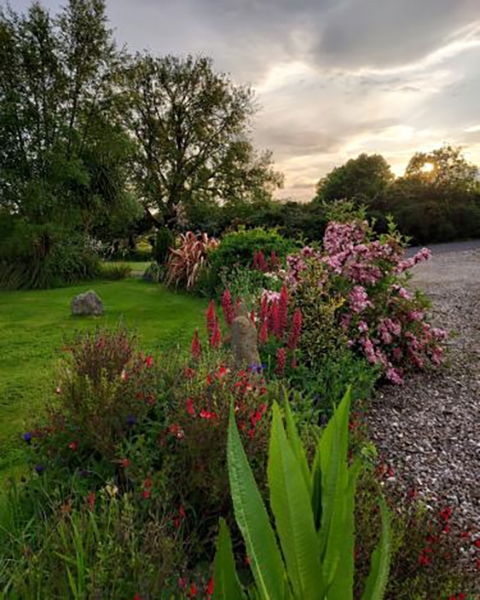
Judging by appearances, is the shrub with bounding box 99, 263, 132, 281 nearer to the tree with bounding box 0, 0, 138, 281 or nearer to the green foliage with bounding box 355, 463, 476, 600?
the tree with bounding box 0, 0, 138, 281

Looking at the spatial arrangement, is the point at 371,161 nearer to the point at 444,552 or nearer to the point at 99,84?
the point at 99,84

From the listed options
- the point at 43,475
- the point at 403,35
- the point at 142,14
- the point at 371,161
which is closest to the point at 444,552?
the point at 43,475

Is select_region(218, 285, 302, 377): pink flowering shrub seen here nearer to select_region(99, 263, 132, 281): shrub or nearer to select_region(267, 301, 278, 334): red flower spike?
select_region(267, 301, 278, 334): red flower spike

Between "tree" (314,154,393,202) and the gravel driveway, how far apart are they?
87.9 feet

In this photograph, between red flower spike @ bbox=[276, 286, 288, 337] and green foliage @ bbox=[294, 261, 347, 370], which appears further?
green foliage @ bbox=[294, 261, 347, 370]

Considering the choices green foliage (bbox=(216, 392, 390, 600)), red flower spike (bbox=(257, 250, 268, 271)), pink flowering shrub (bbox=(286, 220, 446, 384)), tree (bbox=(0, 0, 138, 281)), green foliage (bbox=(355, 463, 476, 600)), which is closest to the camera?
green foliage (bbox=(216, 392, 390, 600))

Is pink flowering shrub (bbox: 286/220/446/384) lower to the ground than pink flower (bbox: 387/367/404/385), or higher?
higher

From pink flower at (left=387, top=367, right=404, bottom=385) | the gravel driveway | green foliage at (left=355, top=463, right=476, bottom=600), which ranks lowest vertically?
the gravel driveway

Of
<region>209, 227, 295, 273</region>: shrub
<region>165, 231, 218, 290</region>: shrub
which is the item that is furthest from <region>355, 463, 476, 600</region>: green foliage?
<region>165, 231, 218, 290</region>: shrub

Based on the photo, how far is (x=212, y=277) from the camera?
9461mm

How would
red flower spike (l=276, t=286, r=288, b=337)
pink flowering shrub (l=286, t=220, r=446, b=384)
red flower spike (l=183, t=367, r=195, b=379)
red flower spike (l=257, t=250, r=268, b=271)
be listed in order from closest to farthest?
red flower spike (l=183, t=367, r=195, b=379) → red flower spike (l=276, t=286, r=288, b=337) → pink flowering shrub (l=286, t=220, r=446, b=384) → red flower spike (l=257, t=250, r=268, b=271)

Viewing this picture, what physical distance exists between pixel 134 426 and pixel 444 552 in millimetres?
1476

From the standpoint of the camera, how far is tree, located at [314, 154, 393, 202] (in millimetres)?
31266

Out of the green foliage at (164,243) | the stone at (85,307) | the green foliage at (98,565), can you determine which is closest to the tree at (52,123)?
the green foliage at (164,243)
